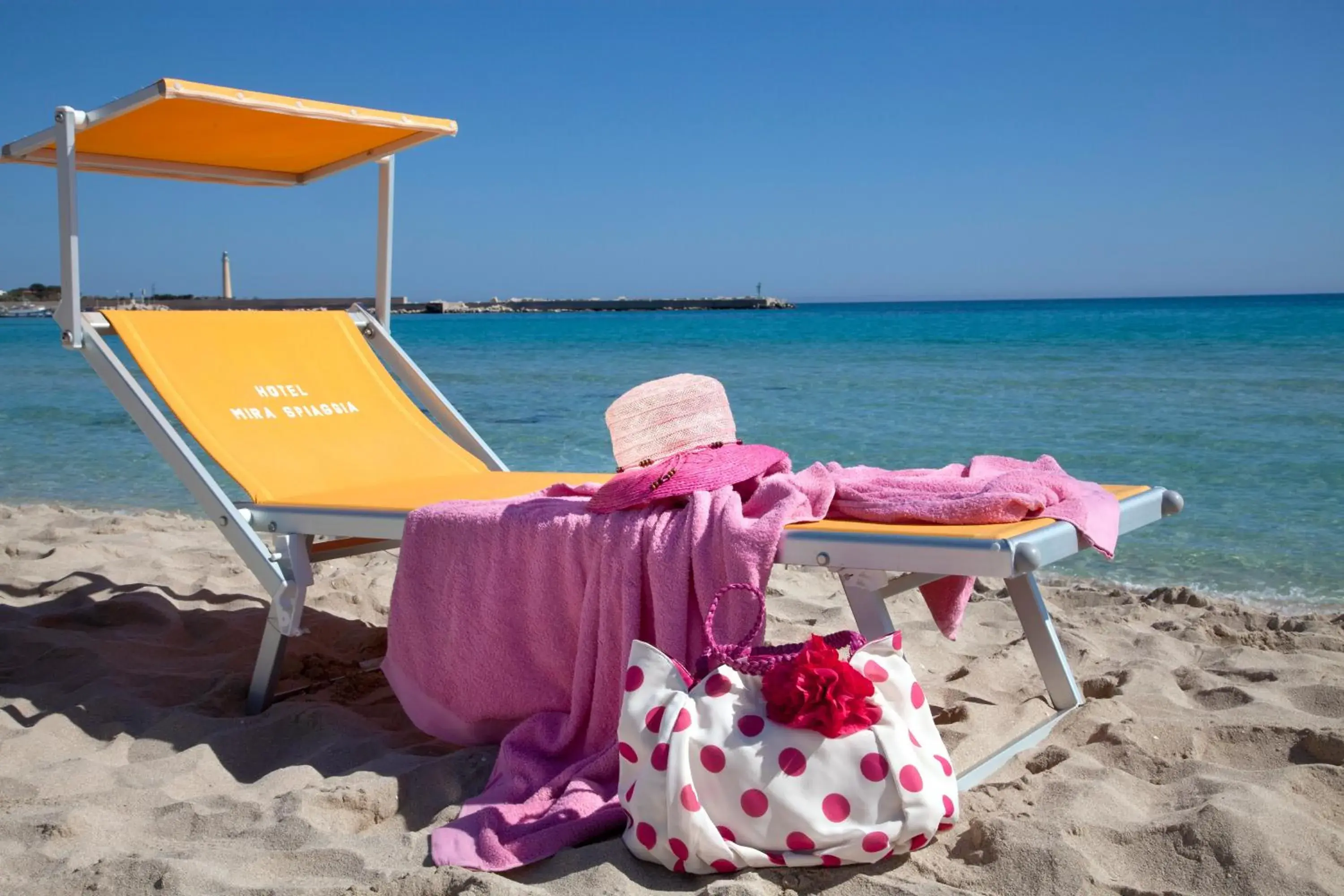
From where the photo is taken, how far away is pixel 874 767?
1940 mm

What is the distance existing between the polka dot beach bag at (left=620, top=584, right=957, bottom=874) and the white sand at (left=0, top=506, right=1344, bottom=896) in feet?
0.24

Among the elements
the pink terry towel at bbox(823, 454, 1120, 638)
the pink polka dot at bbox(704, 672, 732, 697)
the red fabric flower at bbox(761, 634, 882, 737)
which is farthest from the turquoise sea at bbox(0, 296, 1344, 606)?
the red fabric flower at bbox(761, 634, 882, 737)

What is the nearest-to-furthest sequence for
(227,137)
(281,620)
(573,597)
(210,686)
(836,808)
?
(836,808)
(573,597)
(281,620)
(210,686)
(227,137)

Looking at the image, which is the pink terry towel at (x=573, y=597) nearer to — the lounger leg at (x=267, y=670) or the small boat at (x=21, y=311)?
the lounger leg at (x=267, y=670)

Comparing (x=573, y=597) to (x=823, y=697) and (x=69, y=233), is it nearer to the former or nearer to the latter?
(x=823, y=697)

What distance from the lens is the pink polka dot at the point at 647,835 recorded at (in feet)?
6.53

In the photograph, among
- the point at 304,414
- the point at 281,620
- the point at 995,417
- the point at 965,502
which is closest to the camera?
the point at 965,502

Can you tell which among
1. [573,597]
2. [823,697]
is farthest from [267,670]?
[823,697]

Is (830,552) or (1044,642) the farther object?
(1044,642)

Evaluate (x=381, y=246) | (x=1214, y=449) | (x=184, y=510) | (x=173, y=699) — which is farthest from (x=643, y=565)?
(x=1214, y=449)

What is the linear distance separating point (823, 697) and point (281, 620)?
1.61 meters

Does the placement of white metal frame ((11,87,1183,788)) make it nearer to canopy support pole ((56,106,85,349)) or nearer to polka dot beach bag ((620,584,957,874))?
canopy support pole ((56,106,85,349))

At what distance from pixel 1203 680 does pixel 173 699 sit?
2.75 metres

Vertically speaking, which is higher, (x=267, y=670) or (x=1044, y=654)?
(x=1044, y=654)
